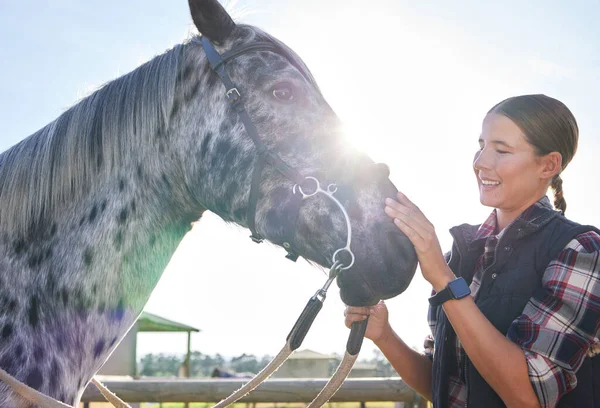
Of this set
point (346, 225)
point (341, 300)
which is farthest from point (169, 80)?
point (341, 300)

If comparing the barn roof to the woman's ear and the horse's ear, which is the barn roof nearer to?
the horse's ear

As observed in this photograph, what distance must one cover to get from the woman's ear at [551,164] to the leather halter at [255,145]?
0.98 meters

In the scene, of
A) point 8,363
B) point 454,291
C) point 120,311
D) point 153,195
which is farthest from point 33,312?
point 454,291

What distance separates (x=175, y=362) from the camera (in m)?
107

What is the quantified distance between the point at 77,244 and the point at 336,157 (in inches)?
39.4

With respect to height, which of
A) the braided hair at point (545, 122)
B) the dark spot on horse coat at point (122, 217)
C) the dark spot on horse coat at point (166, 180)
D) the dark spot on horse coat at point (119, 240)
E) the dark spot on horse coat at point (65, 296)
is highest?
the braided hair at point (545, 122)

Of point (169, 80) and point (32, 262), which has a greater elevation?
point (169, 80)

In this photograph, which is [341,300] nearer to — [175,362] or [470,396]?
[470,396]

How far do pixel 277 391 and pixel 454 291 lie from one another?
3.46 metres

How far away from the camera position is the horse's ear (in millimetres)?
2174

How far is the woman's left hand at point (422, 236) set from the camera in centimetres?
190

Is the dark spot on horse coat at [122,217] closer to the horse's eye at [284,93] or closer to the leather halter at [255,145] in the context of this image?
the leather halter at [255,145]

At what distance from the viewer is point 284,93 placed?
2.15 m

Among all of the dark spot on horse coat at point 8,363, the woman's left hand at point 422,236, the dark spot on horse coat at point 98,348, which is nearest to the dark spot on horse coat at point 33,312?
the dark spot on horse coat at point 8,363
